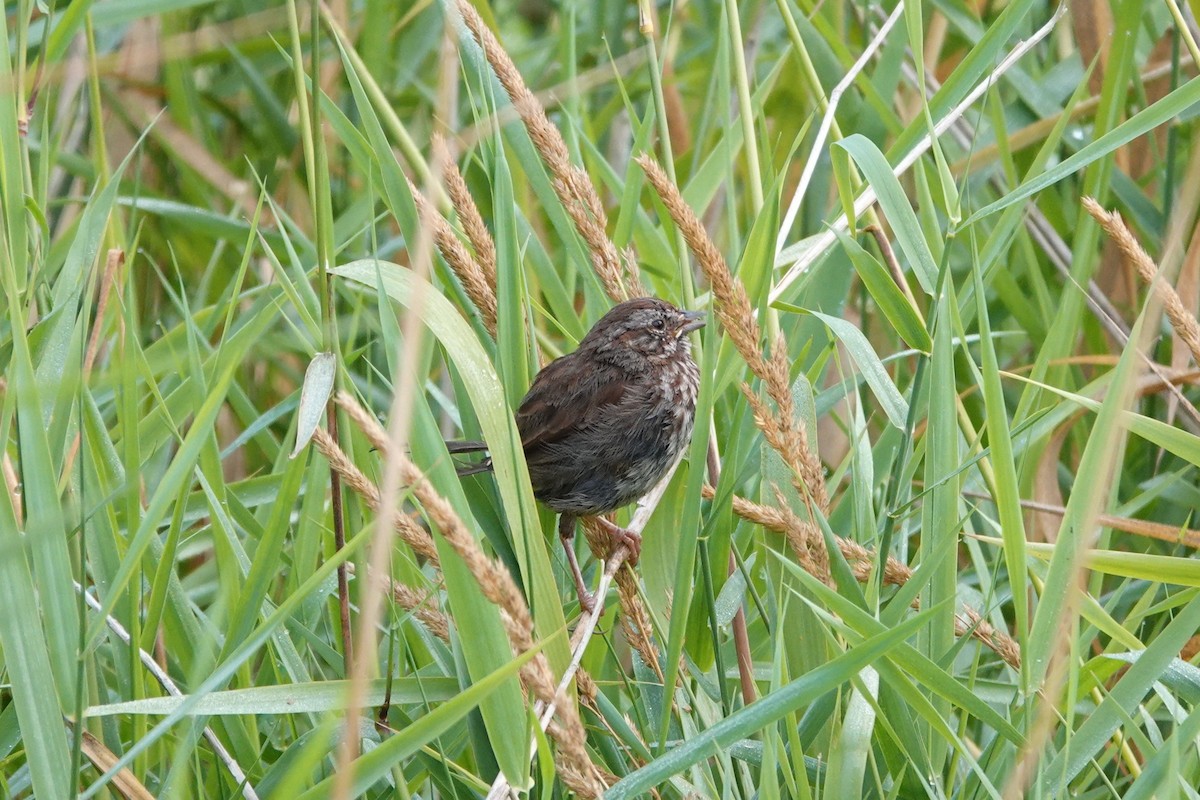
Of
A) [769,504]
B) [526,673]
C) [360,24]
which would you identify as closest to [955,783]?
[769,504]

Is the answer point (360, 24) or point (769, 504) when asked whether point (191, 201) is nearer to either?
point (360, 24)

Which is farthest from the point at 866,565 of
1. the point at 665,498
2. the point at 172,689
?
the point at 172,689

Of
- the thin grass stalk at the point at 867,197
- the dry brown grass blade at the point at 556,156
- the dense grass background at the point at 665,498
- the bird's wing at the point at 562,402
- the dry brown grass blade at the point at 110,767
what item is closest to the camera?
the dense grass background at the point at 665,498

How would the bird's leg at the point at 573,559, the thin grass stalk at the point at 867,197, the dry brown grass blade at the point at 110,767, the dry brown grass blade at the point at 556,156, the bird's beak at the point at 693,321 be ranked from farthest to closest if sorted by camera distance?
the bird's beak at the point at 693,321 → the thin grass stalk at the point at 867,197 → the bird's leg at the point at 573,559 → the dry brown grass blade at the point at 556,156 → the dry brown grass blade at the point at 110,767

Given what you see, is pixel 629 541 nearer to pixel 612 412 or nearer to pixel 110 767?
pixel 612 412

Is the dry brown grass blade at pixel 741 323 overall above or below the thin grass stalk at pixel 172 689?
above

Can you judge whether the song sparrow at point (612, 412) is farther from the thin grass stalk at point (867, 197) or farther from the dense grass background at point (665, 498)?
the thin grass stalk at point (867, 197)

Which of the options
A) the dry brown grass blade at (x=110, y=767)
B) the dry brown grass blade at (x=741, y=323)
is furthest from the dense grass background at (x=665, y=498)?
the dry brown grass blade at (x=741, y=323)

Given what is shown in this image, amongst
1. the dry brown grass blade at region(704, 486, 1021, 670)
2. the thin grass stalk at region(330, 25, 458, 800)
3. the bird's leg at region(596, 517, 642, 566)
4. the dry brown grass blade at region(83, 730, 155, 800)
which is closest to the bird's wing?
the bird's leg at region(596, 517, 642, 566)
